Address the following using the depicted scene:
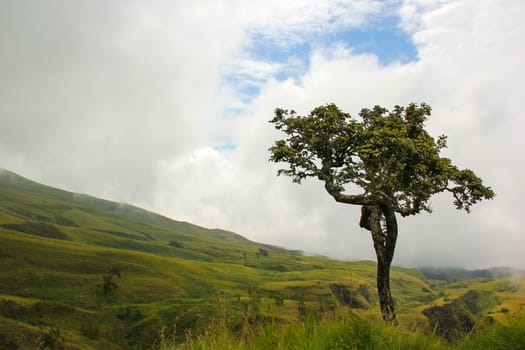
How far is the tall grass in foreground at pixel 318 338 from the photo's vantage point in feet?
24.1

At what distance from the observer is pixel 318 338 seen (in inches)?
292

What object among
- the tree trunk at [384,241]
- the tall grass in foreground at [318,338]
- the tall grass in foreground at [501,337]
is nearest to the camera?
the tall grass in foreground at [318,338]

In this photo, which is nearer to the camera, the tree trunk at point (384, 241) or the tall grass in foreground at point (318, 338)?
the tall grass in foreground at point (318, 338)

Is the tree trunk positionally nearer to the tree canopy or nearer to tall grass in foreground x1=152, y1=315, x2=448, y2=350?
the tree canopy

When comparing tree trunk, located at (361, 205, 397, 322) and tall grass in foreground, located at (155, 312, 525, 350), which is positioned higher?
tree trunk, located at (361, 205, 397, 322)

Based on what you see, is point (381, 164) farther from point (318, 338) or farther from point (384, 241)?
point (318, 338)

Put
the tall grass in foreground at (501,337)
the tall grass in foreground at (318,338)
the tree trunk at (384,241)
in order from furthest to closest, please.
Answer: the tree trunk at (384,241) < the tall grass in foreground at (501,337) < the tall grass in foreground at (318,338)

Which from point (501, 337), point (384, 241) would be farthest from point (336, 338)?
point (384, 241)

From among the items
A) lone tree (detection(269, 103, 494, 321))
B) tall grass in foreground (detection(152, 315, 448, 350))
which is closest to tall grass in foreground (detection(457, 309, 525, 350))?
tall grass in foreground (detection(152, 315, 448, 350))

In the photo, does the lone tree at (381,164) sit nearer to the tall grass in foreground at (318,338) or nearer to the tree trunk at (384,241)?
the tree trunk at (384,241)

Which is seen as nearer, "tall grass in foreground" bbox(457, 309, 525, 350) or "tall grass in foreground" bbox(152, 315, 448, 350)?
"tall grass in foreground" bbox(152, 315, 448, 350)

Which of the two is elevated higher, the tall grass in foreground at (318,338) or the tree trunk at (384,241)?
the tree trunk at (384,241)

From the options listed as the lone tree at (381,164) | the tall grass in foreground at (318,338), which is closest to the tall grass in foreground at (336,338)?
the tall grass in foreground at (318,338)

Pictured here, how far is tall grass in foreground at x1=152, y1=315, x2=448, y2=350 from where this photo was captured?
7359mm
